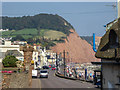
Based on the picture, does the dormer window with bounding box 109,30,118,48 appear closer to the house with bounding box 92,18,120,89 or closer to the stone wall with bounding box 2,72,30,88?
the house with bounding box 92,18,120,89

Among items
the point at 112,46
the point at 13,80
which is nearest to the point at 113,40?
the point at 112,46

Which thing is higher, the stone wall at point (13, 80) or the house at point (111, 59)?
the house at point (111, 59)

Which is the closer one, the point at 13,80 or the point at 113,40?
the point at 113,40

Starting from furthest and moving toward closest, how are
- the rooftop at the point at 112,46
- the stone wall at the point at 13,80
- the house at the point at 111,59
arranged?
the stone wall at the point at 13,80, the rooftop at the point at 112,46, the house at the point at 111,59

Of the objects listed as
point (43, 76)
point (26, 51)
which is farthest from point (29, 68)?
point (43, 76)

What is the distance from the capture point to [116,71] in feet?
37.1

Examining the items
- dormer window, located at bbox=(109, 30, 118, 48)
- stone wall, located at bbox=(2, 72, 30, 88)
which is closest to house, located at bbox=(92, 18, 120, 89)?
dormer window, located at bbox=(109, 30, 118, 48)

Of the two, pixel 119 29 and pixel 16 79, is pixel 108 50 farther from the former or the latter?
pixel 16 79

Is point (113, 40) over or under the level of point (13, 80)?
over

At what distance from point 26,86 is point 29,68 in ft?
10.7

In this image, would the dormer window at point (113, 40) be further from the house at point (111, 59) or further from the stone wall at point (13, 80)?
the stone wall at point (13, 80)

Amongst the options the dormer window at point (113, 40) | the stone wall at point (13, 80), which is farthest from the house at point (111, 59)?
the stone wall at point (13, 80)

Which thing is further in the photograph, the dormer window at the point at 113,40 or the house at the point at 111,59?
the dormer window at the point at 113,40

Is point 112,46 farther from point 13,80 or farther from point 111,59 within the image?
point 13,80
